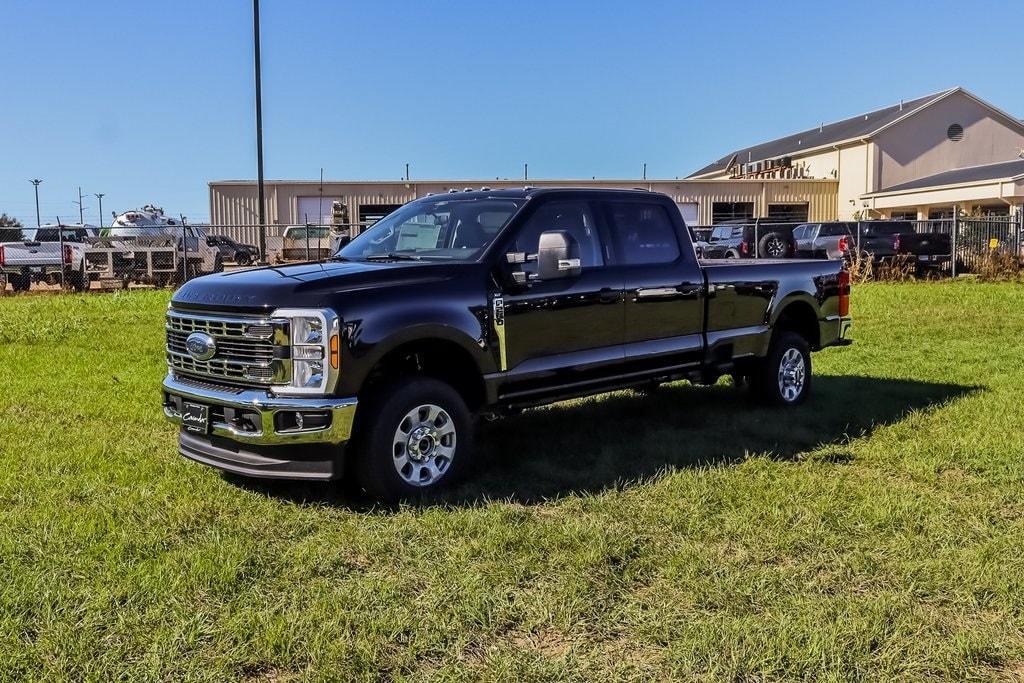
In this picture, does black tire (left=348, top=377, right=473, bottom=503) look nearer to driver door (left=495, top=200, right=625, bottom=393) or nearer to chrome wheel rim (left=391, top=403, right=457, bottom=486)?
chrome wheel rim (left=391, top=403, right=457, bottom=486)

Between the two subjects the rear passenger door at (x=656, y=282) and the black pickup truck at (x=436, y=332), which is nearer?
the black pickup truck at (x=436, y=332)

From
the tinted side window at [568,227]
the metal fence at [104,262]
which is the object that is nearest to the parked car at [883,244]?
the metal fence at [104,262]

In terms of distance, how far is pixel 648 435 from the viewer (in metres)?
6.89

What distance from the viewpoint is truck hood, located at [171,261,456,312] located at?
4898 millimetres

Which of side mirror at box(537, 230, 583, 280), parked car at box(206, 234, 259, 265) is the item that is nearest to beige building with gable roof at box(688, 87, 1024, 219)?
parked car at box(206, 234, 259, 265)

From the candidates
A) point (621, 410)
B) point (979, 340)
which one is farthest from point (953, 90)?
point (621, 410)

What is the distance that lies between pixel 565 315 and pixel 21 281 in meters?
20.4

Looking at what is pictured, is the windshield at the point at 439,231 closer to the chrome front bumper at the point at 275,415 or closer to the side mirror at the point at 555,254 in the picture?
the side mirror at the point at 555,254

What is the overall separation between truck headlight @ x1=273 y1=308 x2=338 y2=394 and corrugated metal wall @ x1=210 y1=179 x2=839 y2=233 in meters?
31.5

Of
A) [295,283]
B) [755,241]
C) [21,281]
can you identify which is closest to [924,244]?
[755,241]

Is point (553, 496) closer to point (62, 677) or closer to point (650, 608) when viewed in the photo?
point (650, 608)

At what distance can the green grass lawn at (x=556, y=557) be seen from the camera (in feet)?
11.0

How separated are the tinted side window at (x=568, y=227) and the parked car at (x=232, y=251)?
71.1 feet

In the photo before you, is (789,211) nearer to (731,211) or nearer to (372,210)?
(731,211)
